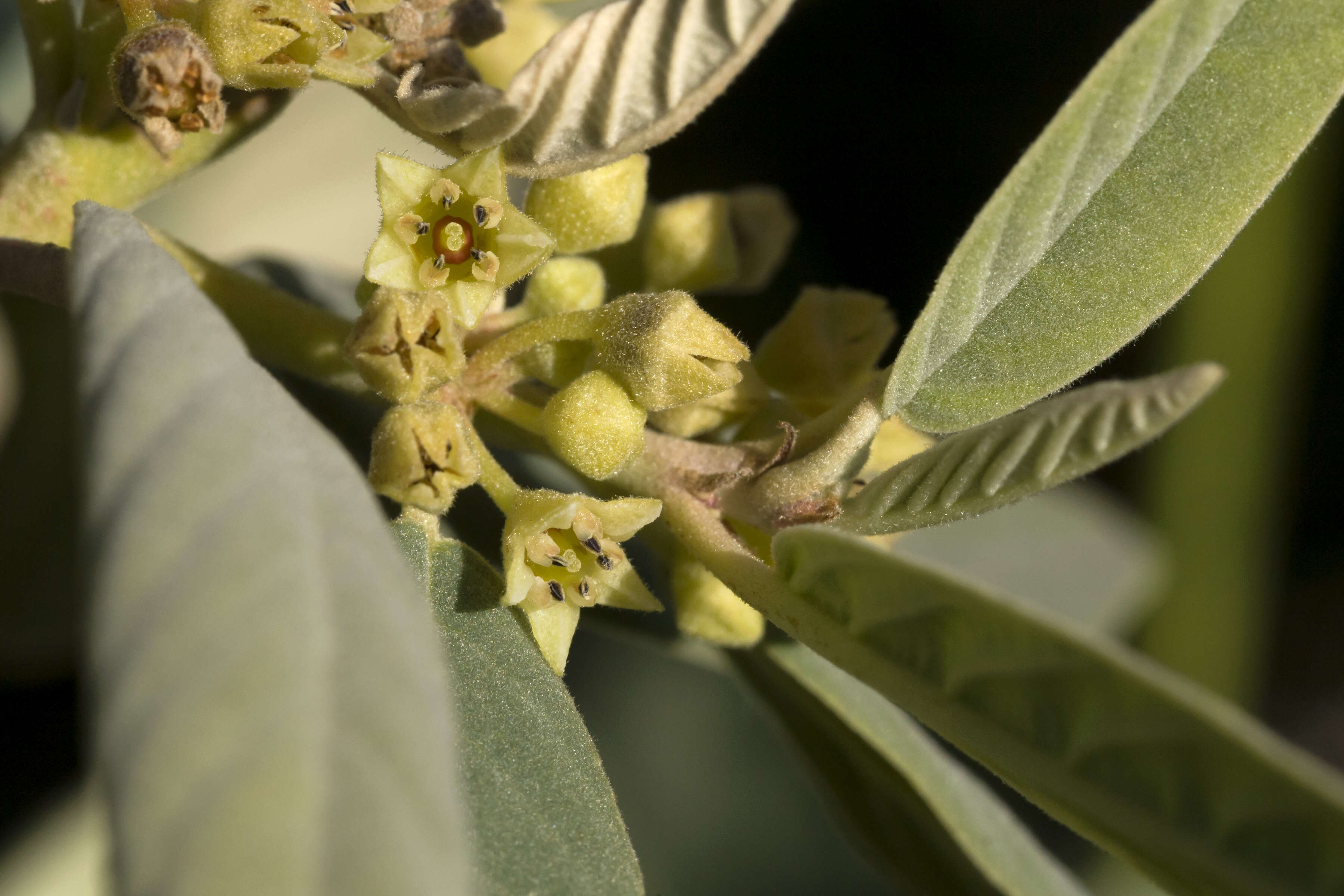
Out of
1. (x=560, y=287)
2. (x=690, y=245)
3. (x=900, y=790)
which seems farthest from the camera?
(x=900, y=790)

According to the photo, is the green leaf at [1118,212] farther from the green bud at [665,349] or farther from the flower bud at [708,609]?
the flower bud at [708,609]

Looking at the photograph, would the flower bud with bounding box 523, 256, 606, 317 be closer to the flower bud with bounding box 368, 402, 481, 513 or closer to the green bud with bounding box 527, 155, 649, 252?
the green bud with bounding box 527, 155, 649, 252

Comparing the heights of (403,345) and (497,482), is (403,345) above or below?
above

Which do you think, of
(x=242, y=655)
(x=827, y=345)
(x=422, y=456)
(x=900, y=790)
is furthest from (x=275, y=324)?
(x=900, y=790)

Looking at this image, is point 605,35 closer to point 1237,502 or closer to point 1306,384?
point 1237,502

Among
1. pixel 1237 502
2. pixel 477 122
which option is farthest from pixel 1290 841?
pixel 1237 502

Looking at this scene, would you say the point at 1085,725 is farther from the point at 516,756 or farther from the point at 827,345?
the point at 827,345

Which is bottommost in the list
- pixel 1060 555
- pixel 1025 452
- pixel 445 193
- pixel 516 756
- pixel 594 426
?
pixel 1060 555

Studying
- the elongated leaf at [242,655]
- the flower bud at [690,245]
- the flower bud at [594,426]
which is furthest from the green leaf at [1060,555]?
the elongated leaf at [242,655]
